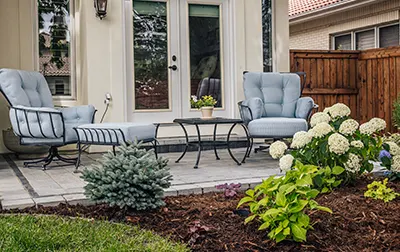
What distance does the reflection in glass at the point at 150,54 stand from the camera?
7.14m

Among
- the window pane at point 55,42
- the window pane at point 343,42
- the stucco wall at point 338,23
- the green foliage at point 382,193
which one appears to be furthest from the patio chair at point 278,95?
the window pane at point 343,42

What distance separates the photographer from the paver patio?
A: 11.7 ft

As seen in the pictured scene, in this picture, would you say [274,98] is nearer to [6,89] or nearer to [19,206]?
[6,89]

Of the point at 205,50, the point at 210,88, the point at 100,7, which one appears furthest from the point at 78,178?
the point at 205,50

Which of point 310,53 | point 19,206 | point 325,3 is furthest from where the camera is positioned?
point 325,3

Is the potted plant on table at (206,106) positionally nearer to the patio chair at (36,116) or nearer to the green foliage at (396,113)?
the patio chair at (36,116)

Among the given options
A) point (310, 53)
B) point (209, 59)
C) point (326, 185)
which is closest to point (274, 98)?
point (209, 59)

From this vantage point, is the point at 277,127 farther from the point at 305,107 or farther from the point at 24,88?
the point at 24,88

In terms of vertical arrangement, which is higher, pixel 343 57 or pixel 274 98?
pixel 343 57

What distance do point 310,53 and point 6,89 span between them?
5293mm

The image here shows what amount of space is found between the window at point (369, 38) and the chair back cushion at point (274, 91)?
515 centimetres

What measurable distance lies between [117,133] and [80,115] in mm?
1111

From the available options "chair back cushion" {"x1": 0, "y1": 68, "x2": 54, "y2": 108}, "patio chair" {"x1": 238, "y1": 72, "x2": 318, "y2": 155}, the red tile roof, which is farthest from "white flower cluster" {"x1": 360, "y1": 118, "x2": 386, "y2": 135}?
the red tile roof

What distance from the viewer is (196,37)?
7480 mm
